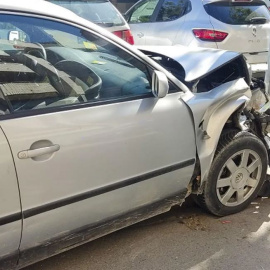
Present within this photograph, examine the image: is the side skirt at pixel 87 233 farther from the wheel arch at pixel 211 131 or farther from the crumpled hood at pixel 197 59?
the crumpled hood at pixel 197 59

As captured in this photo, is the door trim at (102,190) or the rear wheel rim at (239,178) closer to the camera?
the door trim at (102,190)

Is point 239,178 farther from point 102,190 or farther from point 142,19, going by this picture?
point 142,19

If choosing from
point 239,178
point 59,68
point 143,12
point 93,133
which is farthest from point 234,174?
point 143,12

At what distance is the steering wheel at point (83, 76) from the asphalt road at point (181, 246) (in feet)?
3.63

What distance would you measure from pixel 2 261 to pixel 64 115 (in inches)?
33.2

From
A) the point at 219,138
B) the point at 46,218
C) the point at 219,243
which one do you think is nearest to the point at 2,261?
the point at 46,218

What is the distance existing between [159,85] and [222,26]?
13.6 ft

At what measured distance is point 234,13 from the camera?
6.46 metres

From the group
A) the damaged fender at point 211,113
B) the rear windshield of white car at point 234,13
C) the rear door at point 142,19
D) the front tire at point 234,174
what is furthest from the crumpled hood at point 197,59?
the rear door at point 142,19

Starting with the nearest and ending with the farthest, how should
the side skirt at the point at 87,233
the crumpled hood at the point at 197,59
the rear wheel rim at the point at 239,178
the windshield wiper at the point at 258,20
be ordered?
the side skirt at the point at 87,233, the crumpled hood at the point at 197,59, the rear wheel rim at the point at 239,178, the windshield wiper at the point at 258,20

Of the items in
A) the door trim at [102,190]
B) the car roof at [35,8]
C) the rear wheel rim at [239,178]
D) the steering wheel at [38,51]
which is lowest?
the rear wheel rim at [239,178]

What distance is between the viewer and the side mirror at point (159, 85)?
259 cm

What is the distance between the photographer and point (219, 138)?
122 inches

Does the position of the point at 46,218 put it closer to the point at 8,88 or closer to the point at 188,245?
the point at 8,88
